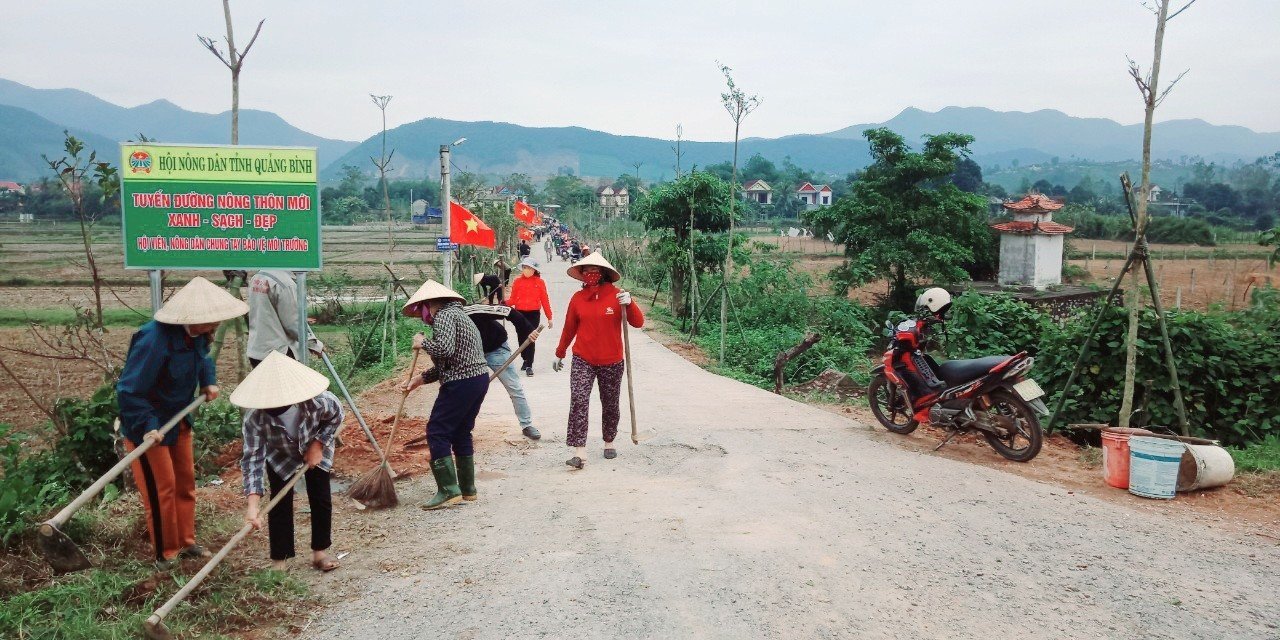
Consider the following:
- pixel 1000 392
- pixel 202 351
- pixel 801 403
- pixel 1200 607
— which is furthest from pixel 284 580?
pixel 801 403

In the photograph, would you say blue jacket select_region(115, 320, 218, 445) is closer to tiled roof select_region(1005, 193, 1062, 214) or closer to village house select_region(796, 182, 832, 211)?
tiled roof select_region(1005, 193, 1062, 214)

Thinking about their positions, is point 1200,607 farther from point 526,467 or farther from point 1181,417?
point 526,467

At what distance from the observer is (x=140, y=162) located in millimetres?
6242

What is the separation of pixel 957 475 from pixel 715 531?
2517 mm

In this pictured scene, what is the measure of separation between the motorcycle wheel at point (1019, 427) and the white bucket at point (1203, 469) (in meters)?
1.02

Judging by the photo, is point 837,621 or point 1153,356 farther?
point 1153,356

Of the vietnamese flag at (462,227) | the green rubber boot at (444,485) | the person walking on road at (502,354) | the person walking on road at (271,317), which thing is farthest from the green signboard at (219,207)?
the vietnamese flag at (462,227)

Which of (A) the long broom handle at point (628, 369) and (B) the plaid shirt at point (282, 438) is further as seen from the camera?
(A) the long broom handle at point (628, 369)

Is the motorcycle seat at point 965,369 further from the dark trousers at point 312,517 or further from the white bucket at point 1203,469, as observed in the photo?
the dark trousers at point 312,517

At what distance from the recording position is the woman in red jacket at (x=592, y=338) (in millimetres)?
6367

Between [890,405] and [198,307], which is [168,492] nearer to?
[198,307]

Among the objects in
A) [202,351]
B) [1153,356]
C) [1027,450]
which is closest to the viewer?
[202,351]

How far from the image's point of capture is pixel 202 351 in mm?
4742

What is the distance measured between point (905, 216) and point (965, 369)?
1490cm
